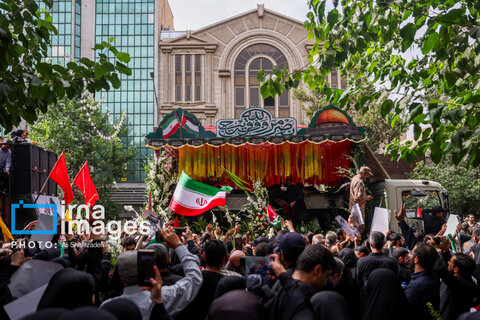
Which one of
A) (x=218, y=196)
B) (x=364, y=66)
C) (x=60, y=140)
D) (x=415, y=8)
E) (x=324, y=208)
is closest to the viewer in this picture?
(x=415, y=8)

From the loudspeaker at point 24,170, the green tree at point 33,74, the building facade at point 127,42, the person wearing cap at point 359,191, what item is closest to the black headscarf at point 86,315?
the green tree at point 33,74

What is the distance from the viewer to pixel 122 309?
3.38 meters

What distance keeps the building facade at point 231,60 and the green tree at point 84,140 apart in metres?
9.78

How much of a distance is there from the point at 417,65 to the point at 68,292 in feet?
17.5

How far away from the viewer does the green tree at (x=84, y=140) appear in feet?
115

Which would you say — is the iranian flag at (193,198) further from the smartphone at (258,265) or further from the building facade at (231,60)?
the building facade at (231,60)

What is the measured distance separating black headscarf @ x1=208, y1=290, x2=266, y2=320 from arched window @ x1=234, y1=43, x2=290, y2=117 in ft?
145

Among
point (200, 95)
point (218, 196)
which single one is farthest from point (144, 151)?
point (218, 196)

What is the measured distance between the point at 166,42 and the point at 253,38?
782cm

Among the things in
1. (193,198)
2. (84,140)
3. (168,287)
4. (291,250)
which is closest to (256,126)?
(193,198)

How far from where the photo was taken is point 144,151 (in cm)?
5353

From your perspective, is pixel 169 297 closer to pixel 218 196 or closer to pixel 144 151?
pixel 218 196

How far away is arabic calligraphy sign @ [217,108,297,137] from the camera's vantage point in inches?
630

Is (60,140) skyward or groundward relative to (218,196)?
skyward
